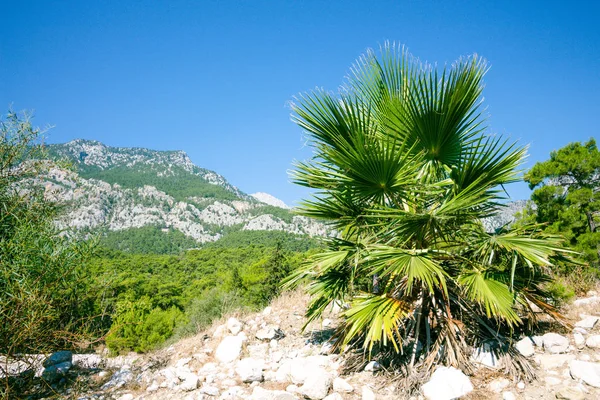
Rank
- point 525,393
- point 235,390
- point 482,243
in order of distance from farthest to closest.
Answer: point 235,390, point 482,243, point 525,393

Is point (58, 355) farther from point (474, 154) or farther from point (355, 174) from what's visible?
point (474, 154)

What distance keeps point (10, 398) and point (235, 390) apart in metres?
2.88

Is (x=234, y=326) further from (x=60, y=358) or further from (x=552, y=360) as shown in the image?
(x=552, y=360)

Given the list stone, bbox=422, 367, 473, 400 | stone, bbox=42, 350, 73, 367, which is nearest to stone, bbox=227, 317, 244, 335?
stone, bbox=42, 350, 73, 367

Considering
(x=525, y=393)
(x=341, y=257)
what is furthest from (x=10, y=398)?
(x=525, y=393)

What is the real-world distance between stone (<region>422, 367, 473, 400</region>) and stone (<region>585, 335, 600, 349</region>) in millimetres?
1741

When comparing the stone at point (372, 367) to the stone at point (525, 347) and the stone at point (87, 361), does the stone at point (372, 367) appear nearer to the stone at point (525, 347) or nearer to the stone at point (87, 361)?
the stone at point (525, 347)

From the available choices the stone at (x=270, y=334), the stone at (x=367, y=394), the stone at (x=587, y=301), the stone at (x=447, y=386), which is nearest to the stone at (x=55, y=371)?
the stone at (x=270, y=334)

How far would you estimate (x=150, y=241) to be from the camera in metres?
129

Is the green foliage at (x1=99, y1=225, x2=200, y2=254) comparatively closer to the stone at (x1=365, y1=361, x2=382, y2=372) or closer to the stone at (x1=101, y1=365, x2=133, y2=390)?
the stone at (x1=101, y1=365, x2=133, y2=390)

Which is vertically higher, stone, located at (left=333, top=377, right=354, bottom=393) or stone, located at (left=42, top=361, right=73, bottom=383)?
stone, located at (left=333, top=377, right=354, bottom=393)

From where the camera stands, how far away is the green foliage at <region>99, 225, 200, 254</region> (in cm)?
12034

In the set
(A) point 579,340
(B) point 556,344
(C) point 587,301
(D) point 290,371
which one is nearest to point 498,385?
(B) point 556,344

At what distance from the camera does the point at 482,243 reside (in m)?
4.05
